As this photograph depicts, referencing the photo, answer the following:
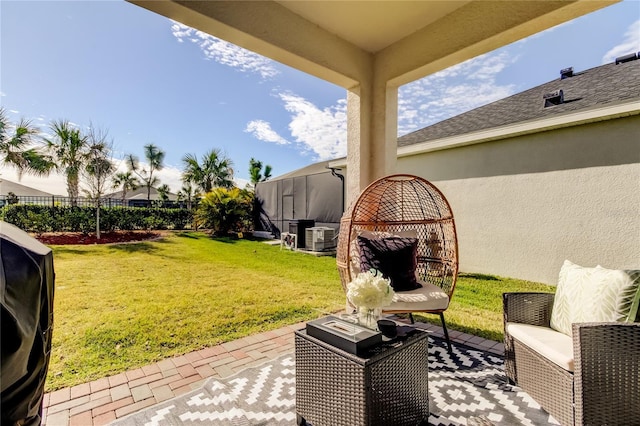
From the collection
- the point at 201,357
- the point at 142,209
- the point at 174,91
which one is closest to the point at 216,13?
the point at 201,357

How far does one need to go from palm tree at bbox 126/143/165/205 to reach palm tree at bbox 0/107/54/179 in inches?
659

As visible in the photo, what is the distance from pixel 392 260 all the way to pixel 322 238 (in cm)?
548

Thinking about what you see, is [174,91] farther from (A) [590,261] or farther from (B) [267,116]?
(A) [590,261]

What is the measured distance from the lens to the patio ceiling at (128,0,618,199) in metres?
2.23

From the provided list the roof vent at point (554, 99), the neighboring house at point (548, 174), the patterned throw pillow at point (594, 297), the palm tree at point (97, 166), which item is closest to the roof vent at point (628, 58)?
the neighboring house at point (548, 174)

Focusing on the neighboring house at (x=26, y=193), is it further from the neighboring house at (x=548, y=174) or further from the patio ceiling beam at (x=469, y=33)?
the neighboring house at (x=548, y=174)

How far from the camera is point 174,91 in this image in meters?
8.72

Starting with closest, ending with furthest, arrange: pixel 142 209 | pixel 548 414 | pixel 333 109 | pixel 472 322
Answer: pixel 548 414
pixel 472 322
pixel 333 109
pixel 142 209

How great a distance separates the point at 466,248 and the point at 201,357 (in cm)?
573

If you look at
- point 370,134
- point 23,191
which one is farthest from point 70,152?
point 370,134

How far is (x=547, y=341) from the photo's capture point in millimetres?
1825

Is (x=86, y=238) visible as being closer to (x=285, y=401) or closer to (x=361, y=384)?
(x=285, y=401)

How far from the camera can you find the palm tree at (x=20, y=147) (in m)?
4.82

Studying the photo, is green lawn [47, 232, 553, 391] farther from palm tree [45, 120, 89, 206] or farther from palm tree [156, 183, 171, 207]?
palm tree [156, 183, 171, 207]
